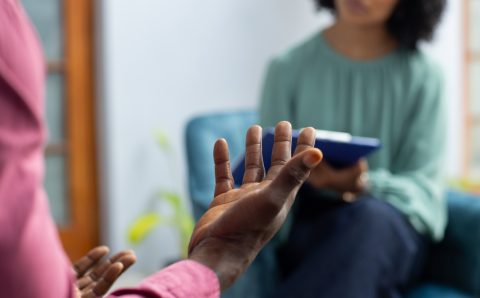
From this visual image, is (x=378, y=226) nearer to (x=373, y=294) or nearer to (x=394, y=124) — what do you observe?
(x=373, y=294)

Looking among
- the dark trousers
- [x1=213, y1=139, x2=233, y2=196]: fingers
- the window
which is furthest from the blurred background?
[x1=213, y1=139, x2=233, y2=196]: fingers

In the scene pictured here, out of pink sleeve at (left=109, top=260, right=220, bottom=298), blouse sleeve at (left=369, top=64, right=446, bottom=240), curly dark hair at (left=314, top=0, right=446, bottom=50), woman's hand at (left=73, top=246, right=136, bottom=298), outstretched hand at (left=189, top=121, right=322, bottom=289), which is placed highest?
curly dark hair at (left=314, top=0, right=446, bottom=50)

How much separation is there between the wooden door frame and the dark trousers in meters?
1.17

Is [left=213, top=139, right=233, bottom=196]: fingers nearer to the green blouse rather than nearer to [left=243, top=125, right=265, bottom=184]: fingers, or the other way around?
[left=243, top=125, right=265, bottom=184]: fingers

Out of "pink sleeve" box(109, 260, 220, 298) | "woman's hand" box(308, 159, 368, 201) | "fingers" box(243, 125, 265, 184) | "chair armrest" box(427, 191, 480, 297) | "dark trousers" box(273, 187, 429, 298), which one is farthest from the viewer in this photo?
"chair armrest" box(427, 191, 480, 297)

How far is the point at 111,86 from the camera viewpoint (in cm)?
268

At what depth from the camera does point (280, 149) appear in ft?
2.59

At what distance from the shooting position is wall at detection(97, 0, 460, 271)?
2.70 metres

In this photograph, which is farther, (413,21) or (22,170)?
(413,21)

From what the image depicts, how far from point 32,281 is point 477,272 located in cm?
145

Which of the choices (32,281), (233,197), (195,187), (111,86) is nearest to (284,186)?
(233,197)

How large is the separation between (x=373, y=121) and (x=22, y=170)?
144cm

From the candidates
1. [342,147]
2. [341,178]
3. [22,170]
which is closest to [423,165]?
[341,178]

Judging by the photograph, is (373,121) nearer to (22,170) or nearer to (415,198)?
(415,198)
